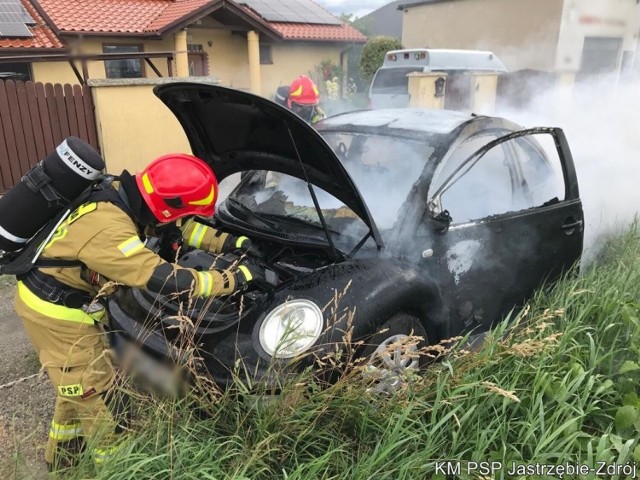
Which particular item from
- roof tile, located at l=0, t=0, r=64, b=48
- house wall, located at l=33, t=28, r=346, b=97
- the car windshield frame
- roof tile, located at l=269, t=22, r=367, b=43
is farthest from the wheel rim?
roof tile, located at l=269, t=22, r=367, b=43

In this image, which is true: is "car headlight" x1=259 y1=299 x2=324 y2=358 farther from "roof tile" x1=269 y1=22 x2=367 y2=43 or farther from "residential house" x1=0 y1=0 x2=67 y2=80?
"roof tile" x1=269 y1=22 x2=367 y2=43

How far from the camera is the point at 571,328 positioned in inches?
109

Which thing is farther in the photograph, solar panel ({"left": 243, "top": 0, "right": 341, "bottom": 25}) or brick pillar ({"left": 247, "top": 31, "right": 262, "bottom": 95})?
solar panel ({"left": 243, "top": 0, "right": 341, "bottom": 25})

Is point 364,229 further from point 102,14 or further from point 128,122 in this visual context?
point 102,14

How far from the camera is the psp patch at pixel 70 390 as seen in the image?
2.30 m

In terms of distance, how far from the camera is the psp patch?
230 cm

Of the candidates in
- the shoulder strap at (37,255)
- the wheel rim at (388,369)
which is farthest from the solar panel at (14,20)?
the wheel rim at (388,369)

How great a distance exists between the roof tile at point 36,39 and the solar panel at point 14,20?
165 millimetres

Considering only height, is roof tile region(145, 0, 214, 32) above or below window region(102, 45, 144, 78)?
above

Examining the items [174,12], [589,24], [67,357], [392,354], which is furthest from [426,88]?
[174,12]

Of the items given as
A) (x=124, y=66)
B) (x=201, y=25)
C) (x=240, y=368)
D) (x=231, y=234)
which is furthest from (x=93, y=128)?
(x=201, y=25)

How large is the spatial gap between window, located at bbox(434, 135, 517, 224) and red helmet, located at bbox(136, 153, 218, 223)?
1.35 m

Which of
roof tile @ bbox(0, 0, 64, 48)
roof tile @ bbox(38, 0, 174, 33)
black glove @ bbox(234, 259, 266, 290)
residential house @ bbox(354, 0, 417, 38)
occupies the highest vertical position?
residential house @ bbox(354, 0, 417, 38)

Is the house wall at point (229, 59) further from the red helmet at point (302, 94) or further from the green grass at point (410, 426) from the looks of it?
the green grass at point (410, 426)
